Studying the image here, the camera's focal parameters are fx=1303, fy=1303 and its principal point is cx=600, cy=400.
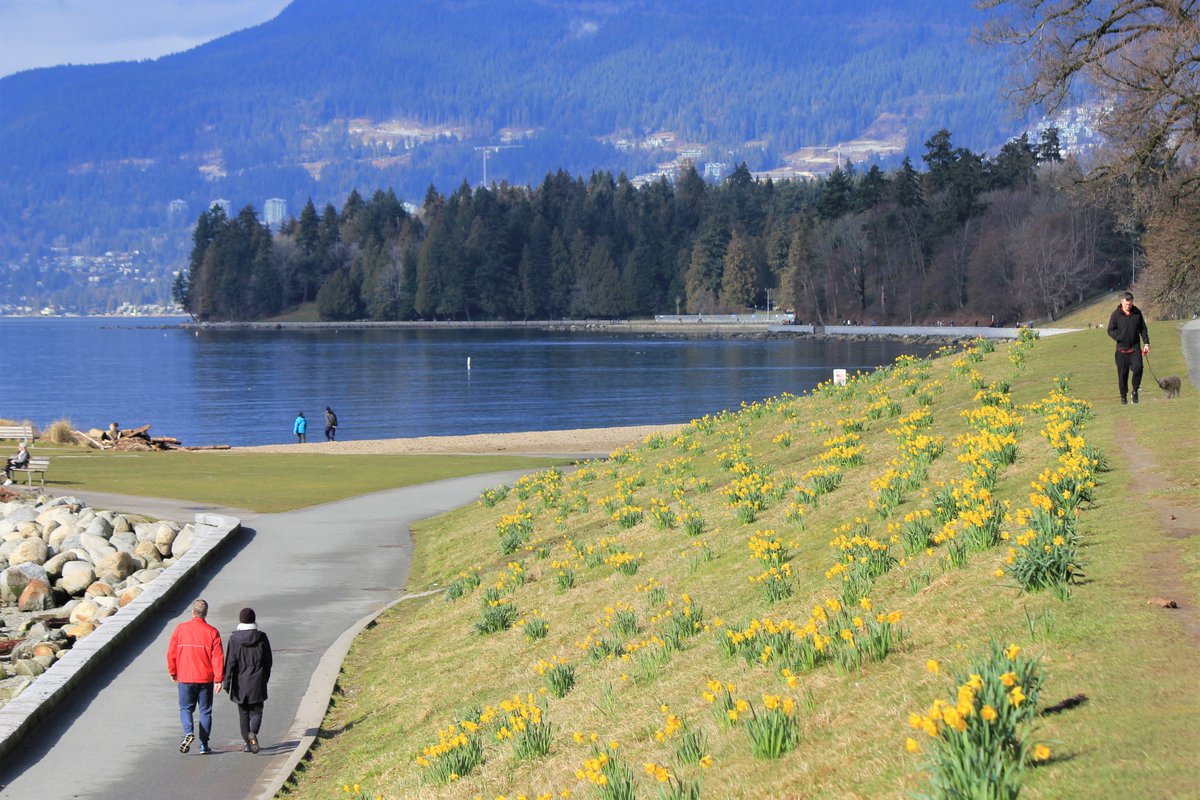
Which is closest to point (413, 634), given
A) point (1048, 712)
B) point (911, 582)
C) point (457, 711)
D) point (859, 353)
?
point (457, 711)

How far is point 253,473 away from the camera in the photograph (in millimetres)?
38625

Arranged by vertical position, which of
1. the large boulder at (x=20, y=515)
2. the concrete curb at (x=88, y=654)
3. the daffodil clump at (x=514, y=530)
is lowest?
the large boulder at (x=20, y=515)

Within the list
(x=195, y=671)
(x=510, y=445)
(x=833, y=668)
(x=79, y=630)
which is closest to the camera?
(x=833, y=668)

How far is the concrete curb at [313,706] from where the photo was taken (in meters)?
11.9

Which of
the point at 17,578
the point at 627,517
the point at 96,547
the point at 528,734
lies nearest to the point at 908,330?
the point at 96,547

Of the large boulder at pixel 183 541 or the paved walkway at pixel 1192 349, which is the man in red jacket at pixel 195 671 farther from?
the paved walkway at pixel 1192 349

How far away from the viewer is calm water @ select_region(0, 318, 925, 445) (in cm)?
7969

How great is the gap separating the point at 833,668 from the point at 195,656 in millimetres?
6774

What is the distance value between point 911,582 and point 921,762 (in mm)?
4083

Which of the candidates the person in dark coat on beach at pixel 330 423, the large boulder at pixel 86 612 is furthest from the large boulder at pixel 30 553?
the person in dark coat on beach at pixel 330 423

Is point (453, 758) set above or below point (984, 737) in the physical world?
below

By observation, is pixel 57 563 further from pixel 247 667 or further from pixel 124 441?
pixel 124 441

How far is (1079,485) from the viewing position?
11.9 meters

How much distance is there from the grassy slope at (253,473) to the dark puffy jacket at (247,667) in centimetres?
1773
